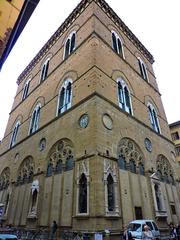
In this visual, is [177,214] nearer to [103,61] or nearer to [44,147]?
[44,147]

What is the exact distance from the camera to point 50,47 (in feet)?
69.0

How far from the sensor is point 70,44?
17.3 meters

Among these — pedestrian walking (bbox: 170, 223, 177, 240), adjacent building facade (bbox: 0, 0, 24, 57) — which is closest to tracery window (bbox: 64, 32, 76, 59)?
adjacent building facade (bbox: 0, 0, 24, 57)

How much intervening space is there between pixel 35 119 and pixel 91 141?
9.05 metres

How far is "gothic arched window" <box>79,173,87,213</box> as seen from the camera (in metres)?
8.69

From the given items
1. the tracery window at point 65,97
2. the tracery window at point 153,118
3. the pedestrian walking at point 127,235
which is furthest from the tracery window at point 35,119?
the pedestrian walking at point 127,235

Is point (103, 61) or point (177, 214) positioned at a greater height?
point (103, 61)

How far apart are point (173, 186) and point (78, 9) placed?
17683mm

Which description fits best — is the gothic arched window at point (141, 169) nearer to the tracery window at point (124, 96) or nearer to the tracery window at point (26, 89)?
the tracery window at point (124, 96)

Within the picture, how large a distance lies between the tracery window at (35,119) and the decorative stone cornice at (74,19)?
777 cm

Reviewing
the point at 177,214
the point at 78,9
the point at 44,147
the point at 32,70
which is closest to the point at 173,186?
the point at 177,214

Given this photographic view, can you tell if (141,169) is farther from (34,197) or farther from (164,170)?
(34,197)

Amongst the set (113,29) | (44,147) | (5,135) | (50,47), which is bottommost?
(44,147)

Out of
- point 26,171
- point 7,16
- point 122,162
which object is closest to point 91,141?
point 122,162
